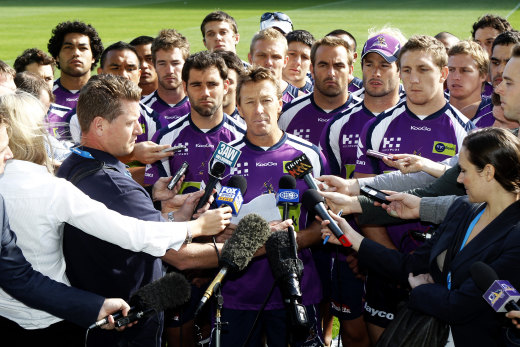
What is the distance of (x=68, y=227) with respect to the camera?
143 inches

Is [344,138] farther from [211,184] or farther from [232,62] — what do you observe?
[211,184]

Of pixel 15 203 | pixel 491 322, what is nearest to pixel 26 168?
pixel 15 203

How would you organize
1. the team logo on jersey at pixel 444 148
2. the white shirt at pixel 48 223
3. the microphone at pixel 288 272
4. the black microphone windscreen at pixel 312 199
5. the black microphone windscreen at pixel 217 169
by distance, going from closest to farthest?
the microphone at pixel 288 272, the white shirt at pixel 48 223, the black microphone windscreen at pixel 312 199, the black microphone windscreen at pixel 217 169, the team logo on jersey at pixel 444 148

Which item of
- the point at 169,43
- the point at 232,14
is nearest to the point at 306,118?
the point at 169,43

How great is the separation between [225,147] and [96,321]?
1683 mm

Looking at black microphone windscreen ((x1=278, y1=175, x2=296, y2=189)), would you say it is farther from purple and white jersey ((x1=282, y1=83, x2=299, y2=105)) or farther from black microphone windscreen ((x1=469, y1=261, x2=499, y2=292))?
purple and white jersey ((x1=282, y1=83, x2=299, y2=105))

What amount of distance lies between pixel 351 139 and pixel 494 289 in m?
3.06

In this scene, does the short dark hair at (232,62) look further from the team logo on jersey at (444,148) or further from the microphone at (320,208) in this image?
the microphone at (320,208)

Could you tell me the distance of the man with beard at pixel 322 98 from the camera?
6.50 m

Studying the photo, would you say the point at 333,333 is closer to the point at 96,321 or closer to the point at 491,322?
the point at 491,322

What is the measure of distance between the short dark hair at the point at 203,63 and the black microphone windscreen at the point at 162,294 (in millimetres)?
2829

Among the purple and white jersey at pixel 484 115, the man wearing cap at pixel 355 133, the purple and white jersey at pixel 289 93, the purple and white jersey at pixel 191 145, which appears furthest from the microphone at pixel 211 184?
the purple and white jersey at pixel 289 93

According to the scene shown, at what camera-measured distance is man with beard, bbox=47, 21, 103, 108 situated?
805cm

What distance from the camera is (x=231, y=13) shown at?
1228 inches
